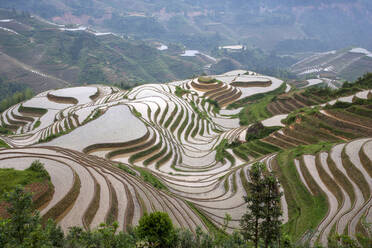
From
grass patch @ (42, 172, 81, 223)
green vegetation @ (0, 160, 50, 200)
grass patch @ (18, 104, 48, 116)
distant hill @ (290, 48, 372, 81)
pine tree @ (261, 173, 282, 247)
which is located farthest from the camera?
distant hill @ (290, 48, 372, 81)

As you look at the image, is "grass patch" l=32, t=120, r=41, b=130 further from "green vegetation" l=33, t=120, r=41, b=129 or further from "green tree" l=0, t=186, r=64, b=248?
"green tree" l=0, t=186, r=64, b=248

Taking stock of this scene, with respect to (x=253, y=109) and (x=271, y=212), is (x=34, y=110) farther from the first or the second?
(x=271, y=212)

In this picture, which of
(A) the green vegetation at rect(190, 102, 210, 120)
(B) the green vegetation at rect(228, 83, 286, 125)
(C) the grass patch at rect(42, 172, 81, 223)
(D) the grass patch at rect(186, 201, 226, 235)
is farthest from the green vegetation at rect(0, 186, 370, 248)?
(B) the green vegetation at rect(228, 83, 286, 125)

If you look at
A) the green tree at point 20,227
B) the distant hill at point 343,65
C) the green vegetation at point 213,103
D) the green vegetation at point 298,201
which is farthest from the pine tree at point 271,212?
the distant hill at point 343,65

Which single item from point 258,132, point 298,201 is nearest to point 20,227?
point 298,201

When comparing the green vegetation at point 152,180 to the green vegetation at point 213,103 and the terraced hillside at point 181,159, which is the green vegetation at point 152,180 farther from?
the green vegetation at point 213,103

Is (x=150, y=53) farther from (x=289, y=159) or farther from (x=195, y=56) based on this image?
(x=289, y=159)
